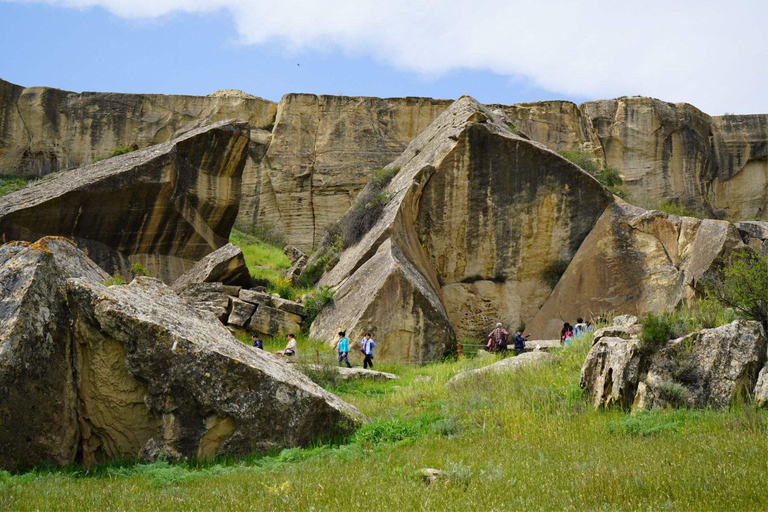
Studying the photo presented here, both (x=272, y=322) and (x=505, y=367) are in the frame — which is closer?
(x=505, y=367)

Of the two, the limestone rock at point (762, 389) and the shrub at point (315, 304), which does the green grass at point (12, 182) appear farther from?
the limestone rock at point (762, 389)

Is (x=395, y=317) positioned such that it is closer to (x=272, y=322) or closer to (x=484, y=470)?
(x=272, y=322)

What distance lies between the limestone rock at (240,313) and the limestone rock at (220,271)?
4.14 ft

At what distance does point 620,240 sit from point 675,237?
4.70 ft

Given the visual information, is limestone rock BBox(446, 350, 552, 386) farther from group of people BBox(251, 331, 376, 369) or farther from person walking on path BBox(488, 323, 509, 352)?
person walking on path BBox(488, 323, 509, 352)

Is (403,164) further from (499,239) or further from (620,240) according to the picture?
(620,240)

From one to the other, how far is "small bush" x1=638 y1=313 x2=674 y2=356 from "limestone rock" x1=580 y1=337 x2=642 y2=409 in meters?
0.10

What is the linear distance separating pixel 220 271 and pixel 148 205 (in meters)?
3.09

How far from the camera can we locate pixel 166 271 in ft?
81.3

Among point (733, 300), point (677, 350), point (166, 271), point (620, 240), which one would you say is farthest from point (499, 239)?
point (677, 350)

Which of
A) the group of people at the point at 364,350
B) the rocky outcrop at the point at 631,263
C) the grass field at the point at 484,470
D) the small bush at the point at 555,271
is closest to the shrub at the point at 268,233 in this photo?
the small bush at the point at 555,271

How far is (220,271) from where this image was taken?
22719mm

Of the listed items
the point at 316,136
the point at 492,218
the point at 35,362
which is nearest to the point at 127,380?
the point at 35,362

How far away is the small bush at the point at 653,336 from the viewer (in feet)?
33.9
